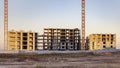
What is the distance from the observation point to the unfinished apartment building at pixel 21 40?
134m

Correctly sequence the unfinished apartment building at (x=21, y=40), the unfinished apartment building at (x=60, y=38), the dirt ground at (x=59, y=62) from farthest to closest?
the unfinished apartment building at (x=60, y=38) < the unfinished apartment building at (x=21, y=40) < the dirt ground at (x=59, y=62)

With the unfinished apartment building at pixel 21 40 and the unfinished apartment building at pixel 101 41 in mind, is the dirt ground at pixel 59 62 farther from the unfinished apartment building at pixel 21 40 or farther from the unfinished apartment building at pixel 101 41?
the unfinished apartment building at pixel 101 41

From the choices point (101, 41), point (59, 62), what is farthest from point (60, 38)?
point (59, 62)

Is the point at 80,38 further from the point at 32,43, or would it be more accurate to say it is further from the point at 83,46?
the point at 32,43

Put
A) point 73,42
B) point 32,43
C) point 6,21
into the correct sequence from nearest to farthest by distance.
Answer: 1. point 6,21
2. point 32,43
3. point 73,42

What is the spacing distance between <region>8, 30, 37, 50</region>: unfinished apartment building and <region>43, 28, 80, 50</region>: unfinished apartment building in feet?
31.1

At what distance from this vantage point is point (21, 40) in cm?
13588

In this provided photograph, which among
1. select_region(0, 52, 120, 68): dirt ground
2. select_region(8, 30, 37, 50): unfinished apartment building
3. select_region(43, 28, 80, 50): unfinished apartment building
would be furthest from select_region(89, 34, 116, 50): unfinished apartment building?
select_region(0, 52, 120, 68): dirt ground

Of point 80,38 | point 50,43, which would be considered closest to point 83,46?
point 80,38

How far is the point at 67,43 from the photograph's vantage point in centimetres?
14662

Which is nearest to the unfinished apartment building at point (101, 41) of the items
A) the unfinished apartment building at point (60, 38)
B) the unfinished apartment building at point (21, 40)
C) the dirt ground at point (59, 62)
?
the unfinished apartment building at point (60, 38)

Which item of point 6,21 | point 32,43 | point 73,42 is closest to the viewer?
point 6,21

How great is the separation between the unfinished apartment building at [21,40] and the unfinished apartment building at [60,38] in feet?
31.1

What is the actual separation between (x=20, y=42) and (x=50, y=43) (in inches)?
715
